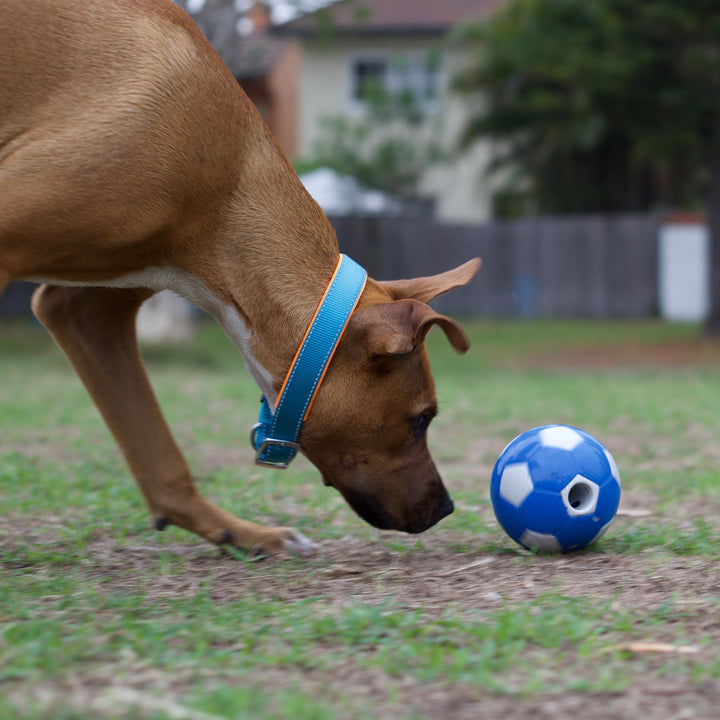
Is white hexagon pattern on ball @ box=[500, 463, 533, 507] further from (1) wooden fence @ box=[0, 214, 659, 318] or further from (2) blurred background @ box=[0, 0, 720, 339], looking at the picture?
(1) wooden fence @ box=[0, 214, 659, 318]

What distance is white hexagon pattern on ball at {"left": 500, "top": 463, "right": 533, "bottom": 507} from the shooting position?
3920 millimetres

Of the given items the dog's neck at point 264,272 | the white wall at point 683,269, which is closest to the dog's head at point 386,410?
the dog's neck at point 264,272

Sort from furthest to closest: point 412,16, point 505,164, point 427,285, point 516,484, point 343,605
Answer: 1. point 412,16
2. point 505,164
3. point 516,484
4. point 427,285
5. point 343,605

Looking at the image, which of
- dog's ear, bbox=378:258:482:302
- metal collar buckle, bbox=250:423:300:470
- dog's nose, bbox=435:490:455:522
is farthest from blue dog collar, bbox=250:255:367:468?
dog's nose, bbox=435:490:455:522

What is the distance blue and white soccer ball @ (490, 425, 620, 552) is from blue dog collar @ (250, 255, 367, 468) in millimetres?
921

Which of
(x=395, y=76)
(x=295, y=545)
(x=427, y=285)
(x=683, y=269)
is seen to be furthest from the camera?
(x=395, y=76)

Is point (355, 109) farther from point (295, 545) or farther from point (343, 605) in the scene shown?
point (343, 605)

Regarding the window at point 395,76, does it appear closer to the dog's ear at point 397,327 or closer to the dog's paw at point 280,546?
the dog's paw at point 280,546

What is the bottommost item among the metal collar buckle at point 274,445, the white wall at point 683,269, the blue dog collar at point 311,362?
the white wall at point 683,269

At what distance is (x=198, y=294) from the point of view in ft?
12.1

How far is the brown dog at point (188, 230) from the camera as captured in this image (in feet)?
10.6

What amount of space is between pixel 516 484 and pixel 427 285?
85cm

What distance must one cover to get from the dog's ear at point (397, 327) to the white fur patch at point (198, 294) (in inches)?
15.3

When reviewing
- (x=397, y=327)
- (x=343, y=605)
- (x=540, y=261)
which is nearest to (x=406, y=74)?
(x=540, y=261)
